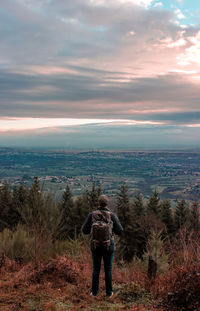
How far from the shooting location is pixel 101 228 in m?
→ 5.36

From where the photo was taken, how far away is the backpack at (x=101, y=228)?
536cm

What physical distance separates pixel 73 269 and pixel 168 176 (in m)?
95.0

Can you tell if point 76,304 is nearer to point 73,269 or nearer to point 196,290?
point 73,269

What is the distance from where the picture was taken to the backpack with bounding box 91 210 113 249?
5355 mm

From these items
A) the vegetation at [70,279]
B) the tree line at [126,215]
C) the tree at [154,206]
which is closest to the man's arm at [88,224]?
the vegetation at [70,279]

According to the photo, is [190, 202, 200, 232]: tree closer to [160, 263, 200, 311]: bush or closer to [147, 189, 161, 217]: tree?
[147, 189, 161, 217]: tree

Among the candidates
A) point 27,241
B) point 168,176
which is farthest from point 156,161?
point 27,241

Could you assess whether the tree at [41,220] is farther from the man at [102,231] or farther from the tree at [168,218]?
the tree at [168,218]

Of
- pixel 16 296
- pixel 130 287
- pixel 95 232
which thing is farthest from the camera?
pixel 130 287

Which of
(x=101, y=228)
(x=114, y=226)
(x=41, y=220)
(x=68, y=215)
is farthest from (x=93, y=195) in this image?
(x=101, y=228)

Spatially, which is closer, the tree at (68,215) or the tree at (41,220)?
the tree at (41,220)

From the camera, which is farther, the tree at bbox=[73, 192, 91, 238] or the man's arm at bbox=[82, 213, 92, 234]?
the tree at bbox=[73, 192, 91, 238]

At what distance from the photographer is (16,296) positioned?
5.73 m

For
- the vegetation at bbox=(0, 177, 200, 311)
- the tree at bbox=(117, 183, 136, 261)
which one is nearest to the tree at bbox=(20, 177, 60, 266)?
the vegetation at bbox=(0, 177, 200, 311)
